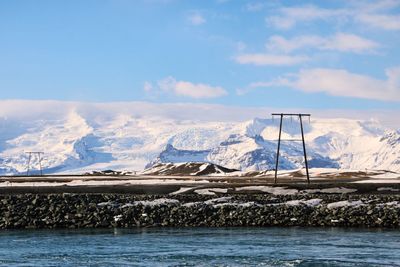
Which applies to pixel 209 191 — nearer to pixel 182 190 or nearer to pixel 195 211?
pixel 182 190

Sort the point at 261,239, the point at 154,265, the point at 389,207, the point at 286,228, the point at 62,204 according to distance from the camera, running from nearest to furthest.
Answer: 1. the point at 154,265
2. the point at 261,239
3. the point at 286,228
4. the point at 389,207
5. the point at 62,204

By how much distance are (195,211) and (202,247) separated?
49.1 feet

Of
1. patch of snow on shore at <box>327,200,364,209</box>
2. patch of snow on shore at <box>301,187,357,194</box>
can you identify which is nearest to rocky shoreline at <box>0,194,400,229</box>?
patch of snow on shore at <box>327,200,364,209</box>

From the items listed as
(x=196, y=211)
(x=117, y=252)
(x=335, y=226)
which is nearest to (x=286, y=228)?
(x=335, y=226)

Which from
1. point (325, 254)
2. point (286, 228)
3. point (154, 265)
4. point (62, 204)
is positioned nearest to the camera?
point (154, 265)

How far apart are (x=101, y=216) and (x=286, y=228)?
15.6 metres

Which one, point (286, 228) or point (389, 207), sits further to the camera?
point (389, 207)

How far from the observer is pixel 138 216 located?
6656cm

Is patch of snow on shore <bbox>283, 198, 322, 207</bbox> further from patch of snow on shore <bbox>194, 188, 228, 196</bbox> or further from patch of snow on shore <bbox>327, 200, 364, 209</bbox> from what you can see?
patch of snow on shore <bbox>194, 188, 228, 196</bbox>

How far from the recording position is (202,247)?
5206cm

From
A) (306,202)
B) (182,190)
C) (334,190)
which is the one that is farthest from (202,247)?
(334,190)

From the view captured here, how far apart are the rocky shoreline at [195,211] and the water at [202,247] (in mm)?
2541

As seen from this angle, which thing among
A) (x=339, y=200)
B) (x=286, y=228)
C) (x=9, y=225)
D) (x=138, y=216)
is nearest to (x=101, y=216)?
(x=138, y=216)

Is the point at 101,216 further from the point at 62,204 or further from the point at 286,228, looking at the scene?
the point at 286,228
